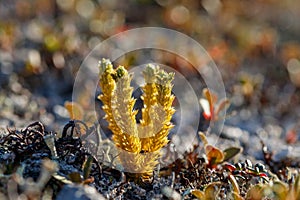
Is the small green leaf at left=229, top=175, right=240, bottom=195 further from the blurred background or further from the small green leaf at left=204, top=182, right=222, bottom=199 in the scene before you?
the blurred background

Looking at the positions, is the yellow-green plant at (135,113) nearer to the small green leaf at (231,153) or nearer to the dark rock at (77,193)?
the dark rock at (77,193)

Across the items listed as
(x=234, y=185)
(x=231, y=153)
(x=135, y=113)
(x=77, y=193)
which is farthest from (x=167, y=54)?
(x=77, y=193)

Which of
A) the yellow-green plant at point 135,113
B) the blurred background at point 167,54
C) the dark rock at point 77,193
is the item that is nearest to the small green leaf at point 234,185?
the yellow-green plant at point 135,113

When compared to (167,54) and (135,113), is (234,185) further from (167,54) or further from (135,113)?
(167,54)

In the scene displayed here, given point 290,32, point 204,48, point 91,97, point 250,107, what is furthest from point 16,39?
point 290,32

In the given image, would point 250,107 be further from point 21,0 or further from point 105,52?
point 21,0

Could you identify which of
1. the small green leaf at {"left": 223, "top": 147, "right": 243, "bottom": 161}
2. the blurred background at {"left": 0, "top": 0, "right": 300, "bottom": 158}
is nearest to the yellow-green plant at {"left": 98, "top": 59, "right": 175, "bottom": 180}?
the small green leaf at {"left": 223, "top": 147, "right": 243, "bottom": 161}
